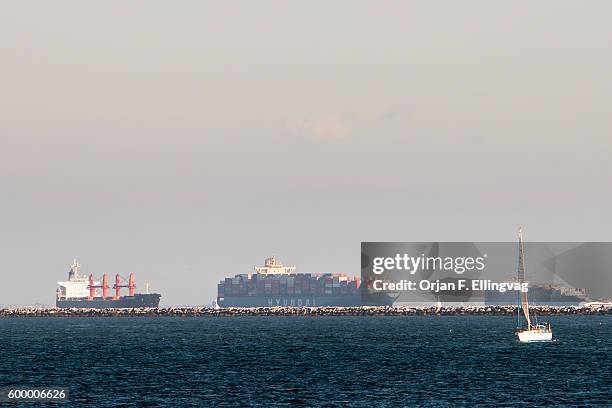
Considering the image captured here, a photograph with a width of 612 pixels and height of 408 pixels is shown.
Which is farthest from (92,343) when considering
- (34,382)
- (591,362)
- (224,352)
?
(591,362)

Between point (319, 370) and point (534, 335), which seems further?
point (534, 335)

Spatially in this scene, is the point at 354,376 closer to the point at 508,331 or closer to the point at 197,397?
the point at 197,397

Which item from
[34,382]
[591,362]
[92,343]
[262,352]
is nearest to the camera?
[34,382]

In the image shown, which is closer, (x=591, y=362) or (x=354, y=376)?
(x=354, y=376)

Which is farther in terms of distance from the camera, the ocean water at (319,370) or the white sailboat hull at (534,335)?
the white sailboat hull at (534,335)

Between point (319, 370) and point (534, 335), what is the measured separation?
147 ft

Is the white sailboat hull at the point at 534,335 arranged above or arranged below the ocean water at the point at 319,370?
above

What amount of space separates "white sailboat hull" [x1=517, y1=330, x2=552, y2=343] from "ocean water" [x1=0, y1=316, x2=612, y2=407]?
3.71 ft

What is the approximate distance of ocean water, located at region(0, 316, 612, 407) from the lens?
258ft

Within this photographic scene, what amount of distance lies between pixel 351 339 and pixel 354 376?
6031 centimetres

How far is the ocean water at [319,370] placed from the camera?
78.8 metres

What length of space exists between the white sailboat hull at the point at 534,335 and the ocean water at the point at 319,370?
3.71 ft

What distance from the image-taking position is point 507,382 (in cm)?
8862

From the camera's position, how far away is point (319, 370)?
10012 centimetres
